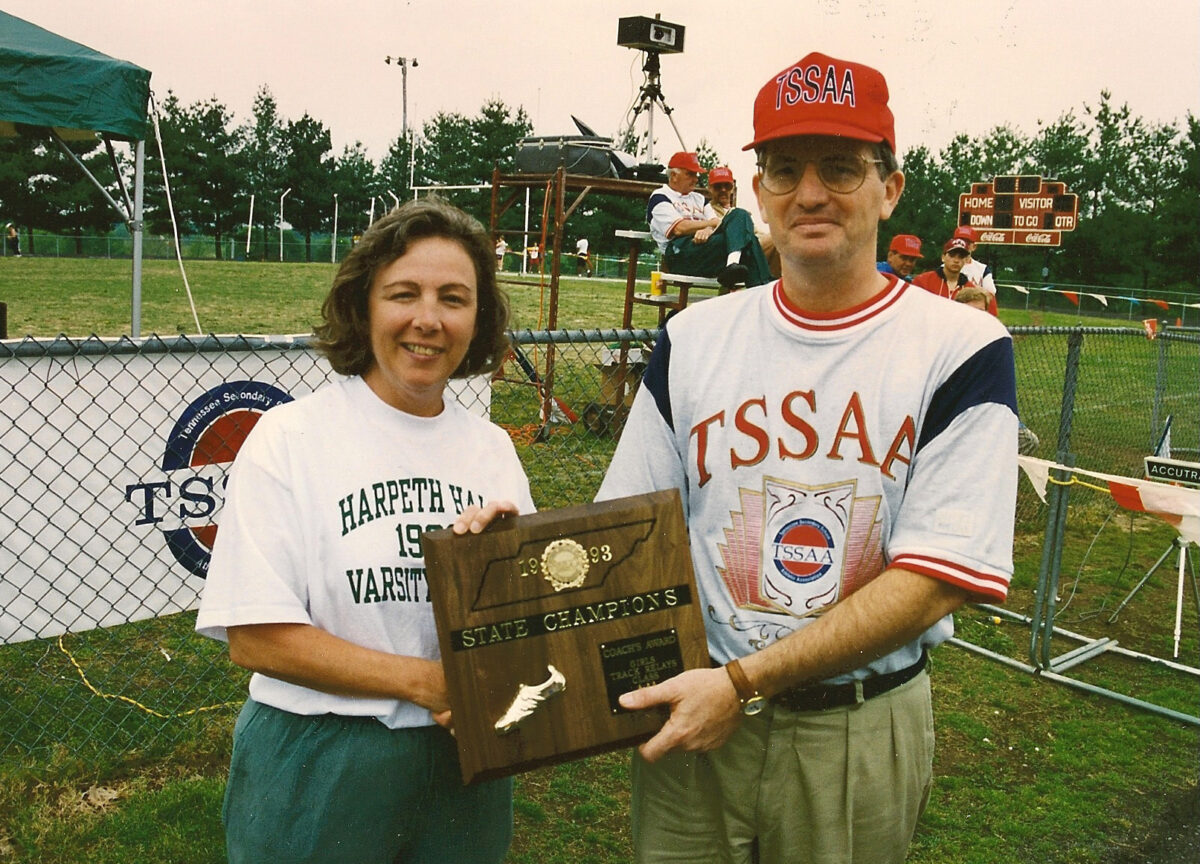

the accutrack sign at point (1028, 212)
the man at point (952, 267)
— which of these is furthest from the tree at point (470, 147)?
the man at point (952, 267)

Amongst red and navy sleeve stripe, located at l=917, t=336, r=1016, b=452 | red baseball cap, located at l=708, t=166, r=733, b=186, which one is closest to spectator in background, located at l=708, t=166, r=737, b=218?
red baseball cap, located at l=708, t=166, r=733, b=186

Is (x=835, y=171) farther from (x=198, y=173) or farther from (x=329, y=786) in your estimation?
(x=198, y=173)

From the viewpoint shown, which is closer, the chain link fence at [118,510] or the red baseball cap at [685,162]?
the chain link fence at [118,510]

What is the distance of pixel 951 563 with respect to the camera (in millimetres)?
1631

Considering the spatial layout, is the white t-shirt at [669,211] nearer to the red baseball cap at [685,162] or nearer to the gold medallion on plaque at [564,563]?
the red baseball cap at [685,162]

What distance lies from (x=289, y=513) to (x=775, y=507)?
2.95ft

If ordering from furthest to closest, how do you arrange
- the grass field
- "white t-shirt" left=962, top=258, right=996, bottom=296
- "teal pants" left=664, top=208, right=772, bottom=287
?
1. "white t-shirt" left=962, top=258, right=996, bottom=296
2. "teal pants" left=664, top=208, right=772, bottom=287
3. the grass field

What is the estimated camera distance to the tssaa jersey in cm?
166

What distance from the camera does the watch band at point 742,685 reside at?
1688mm

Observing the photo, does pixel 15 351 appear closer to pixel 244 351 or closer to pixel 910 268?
pixel 244 351

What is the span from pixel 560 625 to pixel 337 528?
17.8 inches

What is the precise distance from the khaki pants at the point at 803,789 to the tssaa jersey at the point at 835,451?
0.13 m

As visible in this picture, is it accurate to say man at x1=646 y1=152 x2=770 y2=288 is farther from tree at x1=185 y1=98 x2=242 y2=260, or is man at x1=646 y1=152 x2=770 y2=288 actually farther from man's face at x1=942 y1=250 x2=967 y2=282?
tree at x1=185 y1=98 x2=242 y2=260

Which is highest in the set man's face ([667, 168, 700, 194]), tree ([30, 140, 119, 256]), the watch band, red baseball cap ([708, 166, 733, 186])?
tree ([30, 140, 119, 256])
